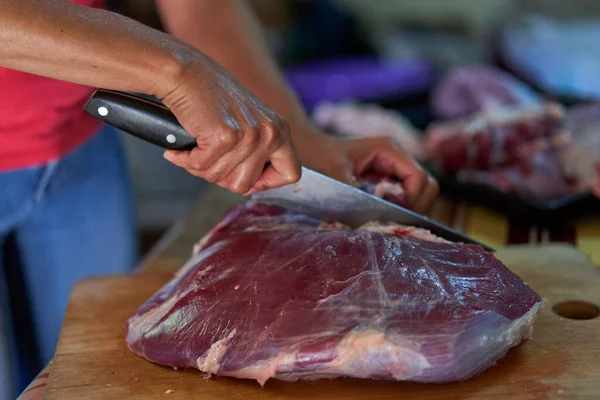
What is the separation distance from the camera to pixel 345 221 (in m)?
1.85

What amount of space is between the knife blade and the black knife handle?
0.33 m

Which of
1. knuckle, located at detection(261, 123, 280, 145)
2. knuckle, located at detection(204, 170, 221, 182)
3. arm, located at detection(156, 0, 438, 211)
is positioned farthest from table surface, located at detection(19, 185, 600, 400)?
knuckle, located at detection(261, 123, 280, 145)

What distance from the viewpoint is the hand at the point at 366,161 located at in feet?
6.39

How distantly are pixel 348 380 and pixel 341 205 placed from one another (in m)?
0.46

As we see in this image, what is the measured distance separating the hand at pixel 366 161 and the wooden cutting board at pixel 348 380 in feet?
1.26

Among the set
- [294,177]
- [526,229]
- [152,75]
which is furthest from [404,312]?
[526,229]

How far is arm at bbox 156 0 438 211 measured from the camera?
1975mm

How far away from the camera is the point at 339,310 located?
1492 millimetres

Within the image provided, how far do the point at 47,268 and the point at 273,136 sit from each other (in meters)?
1.09

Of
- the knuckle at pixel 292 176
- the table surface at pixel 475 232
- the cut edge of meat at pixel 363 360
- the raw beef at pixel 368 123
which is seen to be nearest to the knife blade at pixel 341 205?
the knuckle at pixel 292 176

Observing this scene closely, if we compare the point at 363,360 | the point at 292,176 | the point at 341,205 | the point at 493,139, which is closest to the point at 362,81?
the point at 493,139

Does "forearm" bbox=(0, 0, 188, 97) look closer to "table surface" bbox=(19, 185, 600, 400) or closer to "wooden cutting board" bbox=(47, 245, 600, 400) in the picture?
"wooden cutting board" bbox=(47, 245, 600, 400)

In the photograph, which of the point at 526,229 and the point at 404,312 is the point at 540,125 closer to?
the point at 526,229

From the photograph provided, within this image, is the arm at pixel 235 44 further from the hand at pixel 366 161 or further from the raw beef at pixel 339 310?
the raw beef at pixel 339 310
